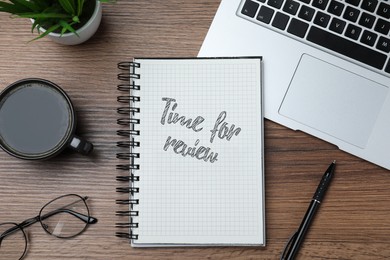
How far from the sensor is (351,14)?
2.65ft

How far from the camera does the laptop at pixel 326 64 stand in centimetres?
80

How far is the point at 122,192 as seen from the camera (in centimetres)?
81

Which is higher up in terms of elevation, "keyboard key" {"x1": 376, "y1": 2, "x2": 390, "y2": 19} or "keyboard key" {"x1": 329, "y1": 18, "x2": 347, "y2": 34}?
"keyboard key" {"x1": 376, "y1": 2, "x2": 390, "y2": 19}

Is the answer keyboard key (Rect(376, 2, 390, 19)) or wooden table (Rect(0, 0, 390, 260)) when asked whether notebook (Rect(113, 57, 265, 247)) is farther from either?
keyboard key (Rect(376, 2, 390, 19))

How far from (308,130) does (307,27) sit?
14 centimetres

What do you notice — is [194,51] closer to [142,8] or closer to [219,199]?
[142,8]

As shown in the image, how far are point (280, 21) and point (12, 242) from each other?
48 centimetres

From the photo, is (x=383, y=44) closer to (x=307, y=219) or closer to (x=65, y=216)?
(x=307, y=219)

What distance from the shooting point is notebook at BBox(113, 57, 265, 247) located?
2.61 feet

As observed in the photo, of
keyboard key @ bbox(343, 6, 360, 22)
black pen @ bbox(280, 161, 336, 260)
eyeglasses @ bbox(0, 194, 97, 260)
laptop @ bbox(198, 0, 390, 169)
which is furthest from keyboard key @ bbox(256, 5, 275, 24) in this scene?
eyeglasses @ bbox(0, 194, 97, 260)

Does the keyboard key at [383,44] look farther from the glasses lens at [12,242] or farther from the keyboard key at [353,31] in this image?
the glasses lens at [12,242]

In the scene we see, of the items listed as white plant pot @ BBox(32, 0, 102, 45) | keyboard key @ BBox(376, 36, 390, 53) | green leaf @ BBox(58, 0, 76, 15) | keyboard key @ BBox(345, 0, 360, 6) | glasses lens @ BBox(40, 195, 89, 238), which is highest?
keyboard key @ BBox(345, 0, 360, 6)

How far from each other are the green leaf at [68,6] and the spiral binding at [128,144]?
0.35 ft

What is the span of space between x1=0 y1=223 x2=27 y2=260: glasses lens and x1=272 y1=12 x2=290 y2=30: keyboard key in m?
0.45
